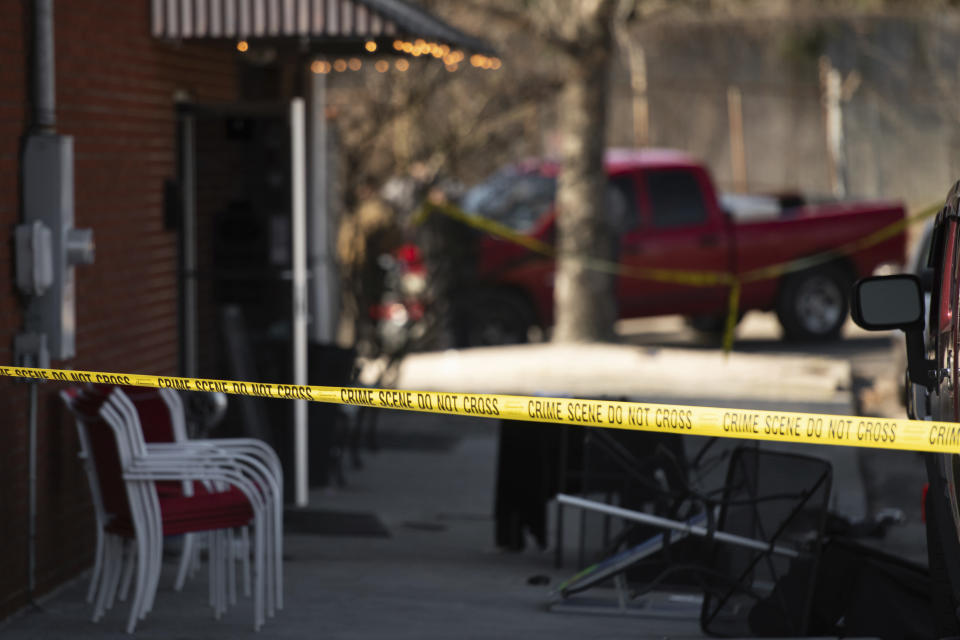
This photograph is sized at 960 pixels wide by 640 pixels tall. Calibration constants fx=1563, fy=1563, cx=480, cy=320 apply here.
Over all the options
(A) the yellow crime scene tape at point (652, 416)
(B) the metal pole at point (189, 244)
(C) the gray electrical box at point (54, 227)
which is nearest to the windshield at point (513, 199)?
(B) the metal pole at point (189, 244)

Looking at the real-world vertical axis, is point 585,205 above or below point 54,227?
above

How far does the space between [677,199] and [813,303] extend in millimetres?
1776

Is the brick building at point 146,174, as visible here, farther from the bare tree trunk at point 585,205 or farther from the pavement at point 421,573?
the bare tree trunk at point 585,205

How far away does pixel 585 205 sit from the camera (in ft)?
49.8

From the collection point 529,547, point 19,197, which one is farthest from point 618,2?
point 19,197

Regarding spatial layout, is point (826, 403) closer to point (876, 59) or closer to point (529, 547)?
point (529, 547)

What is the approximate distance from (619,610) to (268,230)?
13.1 ft

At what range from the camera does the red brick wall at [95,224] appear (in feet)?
20.3

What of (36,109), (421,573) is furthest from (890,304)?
(36,109)

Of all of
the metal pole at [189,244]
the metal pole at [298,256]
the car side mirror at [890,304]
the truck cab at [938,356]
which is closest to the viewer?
the truck cab at [938,356]

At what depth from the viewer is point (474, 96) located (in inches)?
637

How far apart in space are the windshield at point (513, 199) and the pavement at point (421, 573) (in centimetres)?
440

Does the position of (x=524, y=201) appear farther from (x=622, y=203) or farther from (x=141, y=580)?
(x=141, y=580)

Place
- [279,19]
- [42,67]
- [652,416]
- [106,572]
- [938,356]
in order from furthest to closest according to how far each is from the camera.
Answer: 1. [279,19]
2. [42,67]
3. [106,572]
4. [938,356]
5. [652,416]
